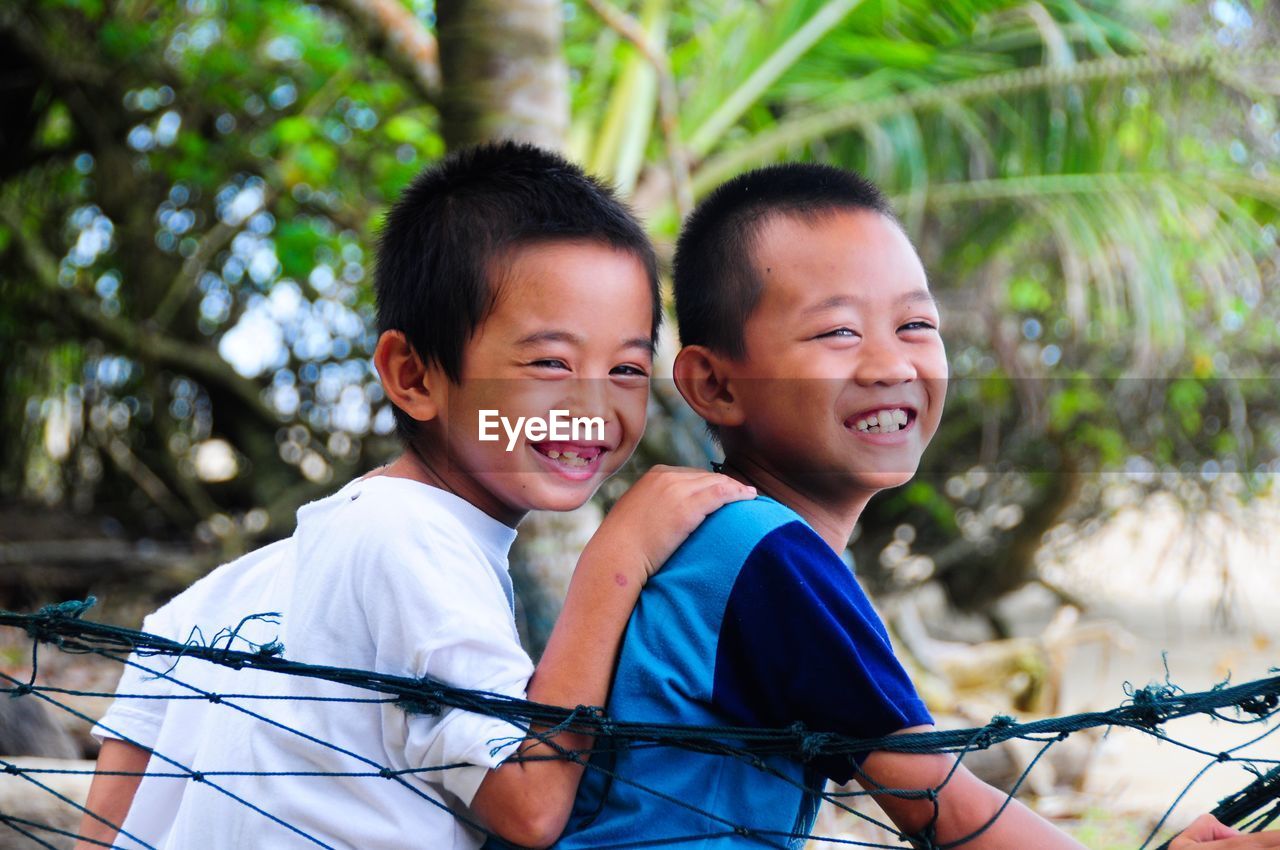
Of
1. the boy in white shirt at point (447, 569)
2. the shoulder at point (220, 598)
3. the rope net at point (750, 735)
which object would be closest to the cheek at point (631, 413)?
the boy in white shirt at point (447, 569)

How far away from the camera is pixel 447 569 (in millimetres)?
1238

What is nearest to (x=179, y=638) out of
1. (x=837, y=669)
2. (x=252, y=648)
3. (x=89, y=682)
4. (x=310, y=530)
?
(x=252, y=648)

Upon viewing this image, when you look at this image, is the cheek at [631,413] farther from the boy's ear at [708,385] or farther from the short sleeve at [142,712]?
the short sleeve at [142,712]

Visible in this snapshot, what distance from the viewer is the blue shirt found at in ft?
3.77

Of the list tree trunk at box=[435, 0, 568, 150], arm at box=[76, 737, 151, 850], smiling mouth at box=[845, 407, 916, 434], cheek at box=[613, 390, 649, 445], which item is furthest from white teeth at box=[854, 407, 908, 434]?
tree trunk at box=[435, 0, 568, 150]

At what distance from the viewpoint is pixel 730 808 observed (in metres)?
1.21

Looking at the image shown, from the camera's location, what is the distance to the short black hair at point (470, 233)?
1.39 metres

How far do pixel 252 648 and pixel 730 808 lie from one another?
54 centimetres

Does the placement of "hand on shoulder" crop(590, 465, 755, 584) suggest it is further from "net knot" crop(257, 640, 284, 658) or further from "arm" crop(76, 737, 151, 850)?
"arm" crop(76, 737, 151, 850)

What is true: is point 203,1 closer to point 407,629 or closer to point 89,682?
point 89,682

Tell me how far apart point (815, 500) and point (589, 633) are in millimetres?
300

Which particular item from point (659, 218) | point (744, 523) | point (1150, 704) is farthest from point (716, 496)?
point (659, 218)

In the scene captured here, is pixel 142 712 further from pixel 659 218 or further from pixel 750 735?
pixel 659 218

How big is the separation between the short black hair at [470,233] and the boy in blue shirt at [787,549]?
13 cm
